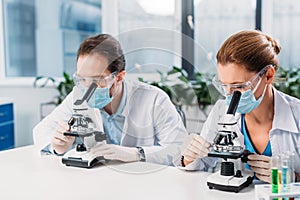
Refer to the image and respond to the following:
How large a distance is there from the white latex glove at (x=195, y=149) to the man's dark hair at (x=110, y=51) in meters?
0.38

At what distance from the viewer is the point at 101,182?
132 cm

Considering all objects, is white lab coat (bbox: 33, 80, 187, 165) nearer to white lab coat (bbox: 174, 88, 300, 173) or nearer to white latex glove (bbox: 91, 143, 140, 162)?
white latex glove (bbox: 91, 143, 140, 162)

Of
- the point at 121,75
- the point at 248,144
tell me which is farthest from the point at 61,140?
the point at 248,144

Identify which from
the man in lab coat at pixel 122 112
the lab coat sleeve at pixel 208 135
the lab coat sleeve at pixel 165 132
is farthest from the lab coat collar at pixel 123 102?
the lab coat sleeve at pixel 208 135

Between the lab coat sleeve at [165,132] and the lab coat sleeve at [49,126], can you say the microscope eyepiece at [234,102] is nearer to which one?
the lab coat sleeve at [165,132]

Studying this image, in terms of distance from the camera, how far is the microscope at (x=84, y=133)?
1.46 metres

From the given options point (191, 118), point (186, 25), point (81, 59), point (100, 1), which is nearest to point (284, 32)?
point (186, 25)

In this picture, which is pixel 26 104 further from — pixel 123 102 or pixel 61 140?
pixel 123 102

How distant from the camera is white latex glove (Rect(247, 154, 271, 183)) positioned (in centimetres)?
124

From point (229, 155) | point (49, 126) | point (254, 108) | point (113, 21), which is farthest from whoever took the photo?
point (113, 21)

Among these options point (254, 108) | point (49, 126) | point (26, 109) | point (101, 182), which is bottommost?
point (26, 109)

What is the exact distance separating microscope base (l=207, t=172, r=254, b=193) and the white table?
0.6 inches

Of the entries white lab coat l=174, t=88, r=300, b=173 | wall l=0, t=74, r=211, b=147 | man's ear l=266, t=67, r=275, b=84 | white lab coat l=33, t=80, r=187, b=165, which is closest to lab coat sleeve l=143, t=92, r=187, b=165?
white lab coat l=33, t=80, r=187, b=165

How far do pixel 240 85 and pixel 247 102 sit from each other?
0.08 meters
